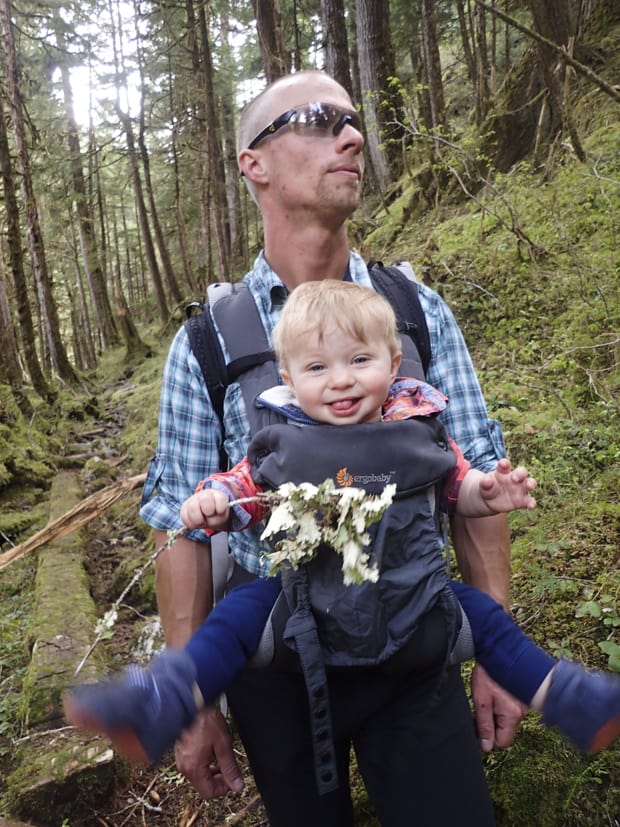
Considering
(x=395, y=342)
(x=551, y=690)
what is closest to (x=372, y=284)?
(x=395, y=342)

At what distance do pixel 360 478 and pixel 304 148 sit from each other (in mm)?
1457

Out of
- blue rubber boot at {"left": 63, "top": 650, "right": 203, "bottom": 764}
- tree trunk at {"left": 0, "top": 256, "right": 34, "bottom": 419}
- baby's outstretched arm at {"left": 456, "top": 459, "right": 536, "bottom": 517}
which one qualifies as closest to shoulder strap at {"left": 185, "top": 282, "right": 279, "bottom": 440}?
baby's outstretched arm at {"left": 456, "top": 459, "right": 536, "bottom": 517}

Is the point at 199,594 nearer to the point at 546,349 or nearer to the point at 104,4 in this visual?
the point at 546,349

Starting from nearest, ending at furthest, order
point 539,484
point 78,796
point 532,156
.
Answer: point 78,796 → point 539,484 → point 532,156

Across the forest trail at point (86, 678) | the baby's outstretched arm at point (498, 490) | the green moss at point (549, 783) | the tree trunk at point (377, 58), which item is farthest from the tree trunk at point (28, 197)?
the green moss at point (549, 783)

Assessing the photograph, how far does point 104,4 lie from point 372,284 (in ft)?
75.9

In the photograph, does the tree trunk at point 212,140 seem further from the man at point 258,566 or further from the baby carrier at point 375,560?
the baby carrier at point 375,560

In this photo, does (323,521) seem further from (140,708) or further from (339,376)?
(140,708)

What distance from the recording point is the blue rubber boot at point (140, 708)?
1537mm

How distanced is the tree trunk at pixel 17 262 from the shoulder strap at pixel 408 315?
11587 mm

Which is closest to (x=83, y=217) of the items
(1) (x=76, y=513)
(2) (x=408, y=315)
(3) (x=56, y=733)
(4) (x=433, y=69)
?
(4) (x=433, y=69)

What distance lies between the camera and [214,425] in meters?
2.35

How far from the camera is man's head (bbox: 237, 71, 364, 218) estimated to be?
244cm

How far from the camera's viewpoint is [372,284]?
2.49m
